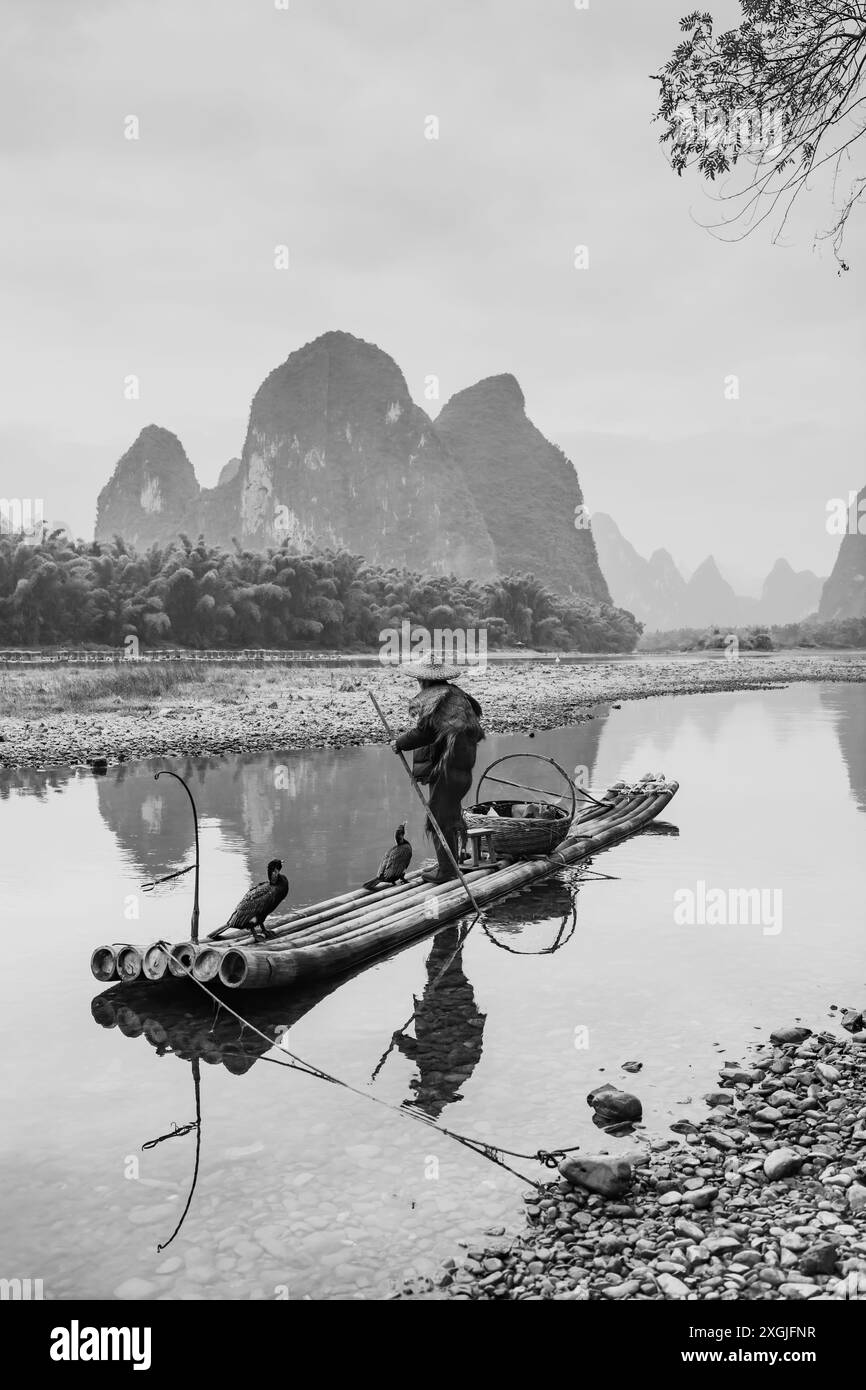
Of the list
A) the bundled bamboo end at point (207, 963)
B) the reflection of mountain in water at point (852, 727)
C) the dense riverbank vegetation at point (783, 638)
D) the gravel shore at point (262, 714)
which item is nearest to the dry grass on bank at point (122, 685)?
the gravel shore at point (262, 714)

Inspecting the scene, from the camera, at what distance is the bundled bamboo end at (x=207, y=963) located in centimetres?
699

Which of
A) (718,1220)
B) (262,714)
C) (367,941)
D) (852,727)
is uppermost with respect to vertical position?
(262,714)

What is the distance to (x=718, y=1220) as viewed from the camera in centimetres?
438

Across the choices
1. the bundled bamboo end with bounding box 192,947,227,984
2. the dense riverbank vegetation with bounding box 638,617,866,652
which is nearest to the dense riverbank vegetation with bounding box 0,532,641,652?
the dense riverbank vegetation with bounding box 638,617,866,652

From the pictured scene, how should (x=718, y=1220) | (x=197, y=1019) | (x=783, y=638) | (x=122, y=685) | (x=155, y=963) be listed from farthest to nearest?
1. (x=783, y=638)
2. (x=122, y=685)
3. (x=197, y=1019)
4. (x=155, y=963)
5. (x=718, y=1220)

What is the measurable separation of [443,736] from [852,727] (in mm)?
23660

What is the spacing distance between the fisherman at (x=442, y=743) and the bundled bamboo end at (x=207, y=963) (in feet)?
11.5

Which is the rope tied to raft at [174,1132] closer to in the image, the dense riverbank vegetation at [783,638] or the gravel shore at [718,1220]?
the gravel shore at [718,1220]

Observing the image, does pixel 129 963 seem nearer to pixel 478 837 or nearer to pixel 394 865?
pixel 394 865

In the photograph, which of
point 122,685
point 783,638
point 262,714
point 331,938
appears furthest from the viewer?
point 783,638

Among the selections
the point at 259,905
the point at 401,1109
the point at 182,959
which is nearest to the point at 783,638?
the point at 259,905

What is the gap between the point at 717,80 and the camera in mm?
6723
